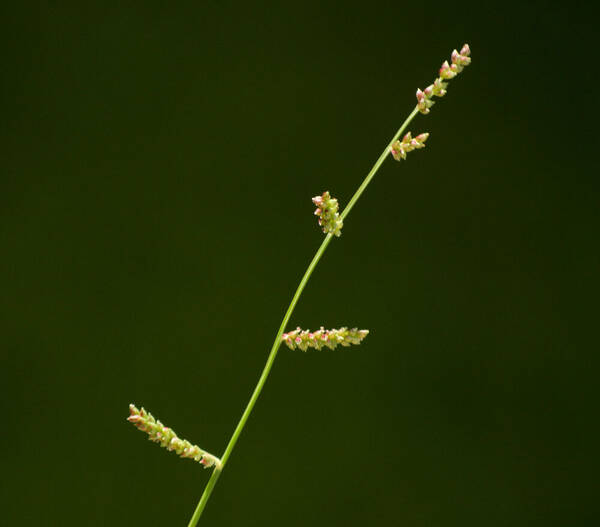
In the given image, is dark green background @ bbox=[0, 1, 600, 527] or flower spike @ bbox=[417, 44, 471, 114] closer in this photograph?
flower spike @ bbox=[417, 44, 471, 114]

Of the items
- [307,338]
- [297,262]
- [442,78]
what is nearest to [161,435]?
[307,338]

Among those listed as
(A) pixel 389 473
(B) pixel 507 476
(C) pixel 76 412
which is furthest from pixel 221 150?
(B) pixel 507 476

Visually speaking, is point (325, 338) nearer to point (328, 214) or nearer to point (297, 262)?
point (328, 214)

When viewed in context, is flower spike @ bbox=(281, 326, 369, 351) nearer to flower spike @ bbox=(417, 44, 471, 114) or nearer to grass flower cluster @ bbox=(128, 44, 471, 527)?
grass flower cluster @ bbox=(128, 44, 471, 527)

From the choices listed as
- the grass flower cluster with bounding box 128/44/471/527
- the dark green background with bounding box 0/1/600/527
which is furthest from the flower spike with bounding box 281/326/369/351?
the dark green background with bounding box 0/1/600/527

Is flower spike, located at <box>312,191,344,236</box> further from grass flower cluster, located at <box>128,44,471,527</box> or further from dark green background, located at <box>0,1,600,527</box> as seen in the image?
dark green background, located at <box>0,1,600,527</box>

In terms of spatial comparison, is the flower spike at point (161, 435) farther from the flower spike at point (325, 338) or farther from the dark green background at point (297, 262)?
the dark green background at point (297, 262)

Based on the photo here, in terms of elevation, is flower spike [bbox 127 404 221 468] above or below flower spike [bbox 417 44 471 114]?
below

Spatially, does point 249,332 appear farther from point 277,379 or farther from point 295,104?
point 295,104

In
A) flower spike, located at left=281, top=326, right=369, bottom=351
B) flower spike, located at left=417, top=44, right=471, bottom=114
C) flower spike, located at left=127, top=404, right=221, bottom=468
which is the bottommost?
flower spike, located at left=127, top=404, right=221, bottom=468

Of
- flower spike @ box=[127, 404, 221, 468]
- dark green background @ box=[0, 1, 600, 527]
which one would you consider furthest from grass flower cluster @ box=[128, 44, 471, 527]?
dark green background @ box=[0, 1, 600, 527]
